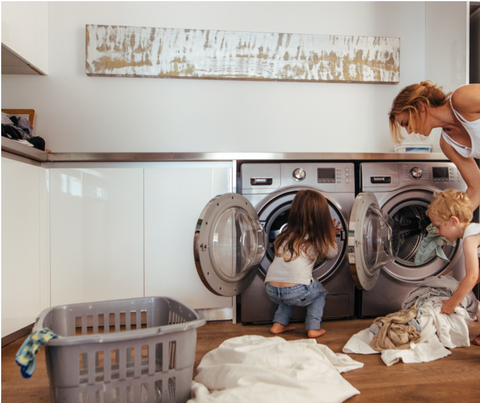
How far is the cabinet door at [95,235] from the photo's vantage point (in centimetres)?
209

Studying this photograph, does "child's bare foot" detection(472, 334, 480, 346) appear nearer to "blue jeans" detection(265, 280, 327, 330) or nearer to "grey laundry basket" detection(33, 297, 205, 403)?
"blue jeans" detection(265, 280, 327, 330)

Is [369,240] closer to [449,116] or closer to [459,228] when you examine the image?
[459,228]

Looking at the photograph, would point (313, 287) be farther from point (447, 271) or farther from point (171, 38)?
point (171, 38)

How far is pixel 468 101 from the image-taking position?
5.60 ft

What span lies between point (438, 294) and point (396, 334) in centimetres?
40

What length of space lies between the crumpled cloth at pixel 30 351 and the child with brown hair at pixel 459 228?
5.57ft

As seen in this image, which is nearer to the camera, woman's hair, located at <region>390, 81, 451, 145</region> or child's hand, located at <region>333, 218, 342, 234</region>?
woman's hair, located at <region>390, 81, 451, 145</region>

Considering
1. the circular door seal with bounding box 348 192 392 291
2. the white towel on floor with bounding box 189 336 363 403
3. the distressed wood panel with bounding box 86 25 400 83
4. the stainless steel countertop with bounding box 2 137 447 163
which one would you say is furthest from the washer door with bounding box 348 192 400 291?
the distressed wood panel with bounding box 86 25 400 83

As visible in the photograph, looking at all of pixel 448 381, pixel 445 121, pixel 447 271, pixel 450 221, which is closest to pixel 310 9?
pixel 445 121

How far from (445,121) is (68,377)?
197 centimetres

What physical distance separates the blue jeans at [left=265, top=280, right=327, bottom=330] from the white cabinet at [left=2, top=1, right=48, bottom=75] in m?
2.12

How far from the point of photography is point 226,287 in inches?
70.1

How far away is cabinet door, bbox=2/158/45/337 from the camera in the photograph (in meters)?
1.76

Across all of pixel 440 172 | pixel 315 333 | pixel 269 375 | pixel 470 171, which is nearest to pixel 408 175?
pixel 440 172
